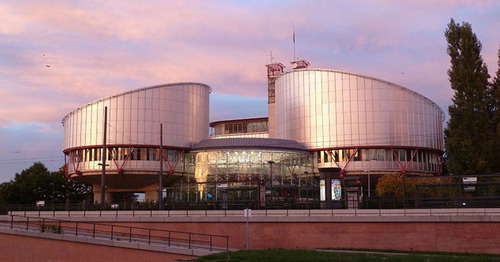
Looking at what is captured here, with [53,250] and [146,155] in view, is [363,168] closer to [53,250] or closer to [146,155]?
[146,155]

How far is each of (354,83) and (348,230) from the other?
52.2 m

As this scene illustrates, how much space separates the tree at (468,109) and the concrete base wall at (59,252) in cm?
3590

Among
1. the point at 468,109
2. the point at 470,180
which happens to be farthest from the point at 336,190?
the point at 468,109

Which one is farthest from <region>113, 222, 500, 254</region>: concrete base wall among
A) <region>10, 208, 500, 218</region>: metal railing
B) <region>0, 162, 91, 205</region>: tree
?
<region>0, 162, 91, 205</region>: tree

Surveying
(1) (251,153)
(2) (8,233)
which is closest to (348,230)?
(2) (8,233)

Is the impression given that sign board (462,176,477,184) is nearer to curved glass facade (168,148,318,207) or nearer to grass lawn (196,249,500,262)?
grass lawn (196,249,500,262)

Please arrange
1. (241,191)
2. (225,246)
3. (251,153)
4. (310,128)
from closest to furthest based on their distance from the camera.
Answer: (225,246) < (241,191) < (251,153) < (310,128)

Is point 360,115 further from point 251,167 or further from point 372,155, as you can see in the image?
point 251,167

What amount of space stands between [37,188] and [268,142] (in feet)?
147

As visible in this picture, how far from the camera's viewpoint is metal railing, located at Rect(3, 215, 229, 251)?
36938 mm

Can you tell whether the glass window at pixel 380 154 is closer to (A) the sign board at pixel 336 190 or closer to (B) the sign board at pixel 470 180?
(A) the sign board at pixel 336 190

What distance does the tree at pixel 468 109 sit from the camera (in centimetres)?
5553

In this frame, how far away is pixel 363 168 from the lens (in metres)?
81.2

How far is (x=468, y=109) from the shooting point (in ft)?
187
